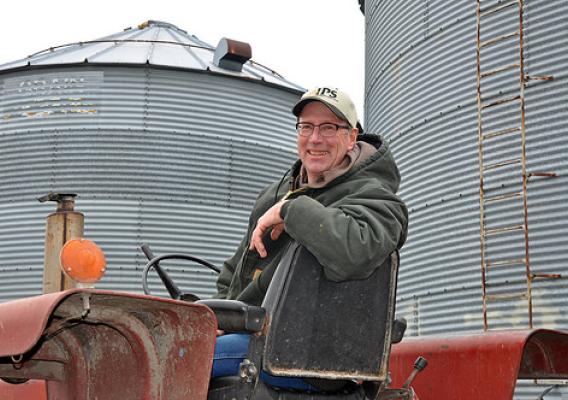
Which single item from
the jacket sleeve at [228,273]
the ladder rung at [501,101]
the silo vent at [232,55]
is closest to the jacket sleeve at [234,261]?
the jacket sleeve at [228,273]

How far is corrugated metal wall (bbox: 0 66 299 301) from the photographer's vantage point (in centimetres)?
1258

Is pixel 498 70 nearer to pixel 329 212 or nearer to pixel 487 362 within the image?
pixel 487 362

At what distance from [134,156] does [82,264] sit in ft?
36.6

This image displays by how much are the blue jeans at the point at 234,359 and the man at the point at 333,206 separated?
0.31 metres

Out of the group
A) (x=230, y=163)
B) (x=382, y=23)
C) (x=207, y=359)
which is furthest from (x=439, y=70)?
(x=207, y=359)

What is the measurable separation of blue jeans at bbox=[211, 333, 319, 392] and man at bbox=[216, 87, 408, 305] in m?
0.31

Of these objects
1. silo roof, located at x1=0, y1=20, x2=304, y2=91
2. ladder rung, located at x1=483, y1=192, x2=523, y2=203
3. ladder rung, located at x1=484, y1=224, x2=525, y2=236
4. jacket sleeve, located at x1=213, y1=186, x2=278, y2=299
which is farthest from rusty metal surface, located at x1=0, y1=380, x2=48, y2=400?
silo roof, located at x1=0, y1=20, x2=304, y2=91

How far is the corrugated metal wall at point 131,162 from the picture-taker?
12578 mm

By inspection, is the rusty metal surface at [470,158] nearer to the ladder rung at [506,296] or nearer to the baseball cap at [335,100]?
the ladder rung at [506,296]

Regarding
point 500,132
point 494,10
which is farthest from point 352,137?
point 494,10

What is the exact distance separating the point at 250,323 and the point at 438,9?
7548 mm

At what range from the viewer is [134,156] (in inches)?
511

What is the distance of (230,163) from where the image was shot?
44.1 ft

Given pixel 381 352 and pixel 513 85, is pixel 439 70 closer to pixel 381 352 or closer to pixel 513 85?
pixel 513 85
